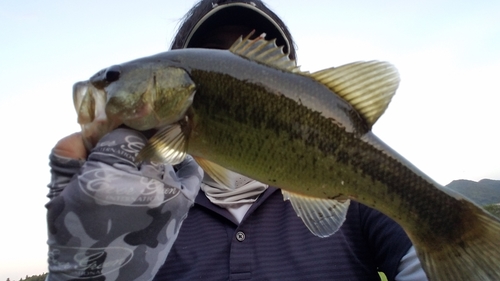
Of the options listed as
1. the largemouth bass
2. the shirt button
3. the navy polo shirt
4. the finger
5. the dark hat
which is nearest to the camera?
the largemouth bass

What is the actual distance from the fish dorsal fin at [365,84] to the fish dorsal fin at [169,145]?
619 millimetres

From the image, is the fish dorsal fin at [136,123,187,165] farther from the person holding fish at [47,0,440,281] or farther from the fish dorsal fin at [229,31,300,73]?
the fish dorsal fin at [229,31,300,73]

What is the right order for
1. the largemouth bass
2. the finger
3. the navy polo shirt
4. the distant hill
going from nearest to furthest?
the largemouth bass → the finger → the navy polo shirt → the distant hill

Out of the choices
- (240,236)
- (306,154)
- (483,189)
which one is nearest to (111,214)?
(306,154)

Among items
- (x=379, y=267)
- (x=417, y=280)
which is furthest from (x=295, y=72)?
(x=379, y=267)

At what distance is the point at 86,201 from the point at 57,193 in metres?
0.19

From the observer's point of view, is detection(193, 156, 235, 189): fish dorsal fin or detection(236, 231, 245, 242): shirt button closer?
detection(193, 156, 235, 189): fish dorsal fin

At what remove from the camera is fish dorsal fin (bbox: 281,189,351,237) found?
1.58m

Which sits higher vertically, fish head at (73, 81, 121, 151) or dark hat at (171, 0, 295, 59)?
dark hat at (171, 0, 295, 59)

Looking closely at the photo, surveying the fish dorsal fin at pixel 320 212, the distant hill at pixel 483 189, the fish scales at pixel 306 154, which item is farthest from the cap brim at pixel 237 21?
the distant hill at pixel 483 189

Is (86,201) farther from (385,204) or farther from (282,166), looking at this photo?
(385,204)

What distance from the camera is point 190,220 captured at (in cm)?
275

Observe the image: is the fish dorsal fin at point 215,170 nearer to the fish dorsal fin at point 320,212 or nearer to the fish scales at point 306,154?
the fish scales at point 306,154

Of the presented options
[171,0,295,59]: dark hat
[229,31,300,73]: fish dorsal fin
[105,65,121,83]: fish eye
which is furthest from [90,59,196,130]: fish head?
[171,0,295,59]: dark hat
